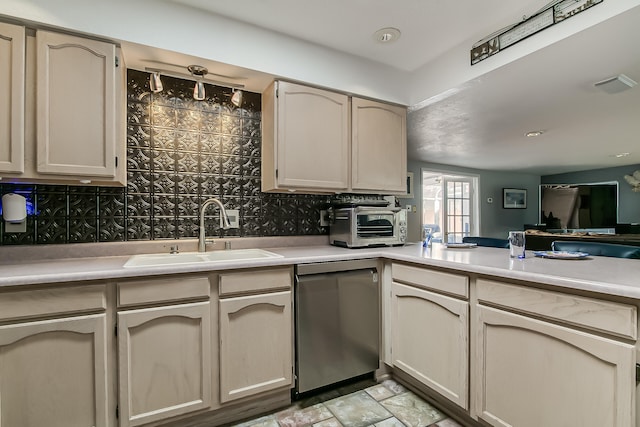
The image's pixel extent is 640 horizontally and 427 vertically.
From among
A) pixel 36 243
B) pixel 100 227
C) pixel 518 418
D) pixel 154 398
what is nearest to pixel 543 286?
pixel 518 418

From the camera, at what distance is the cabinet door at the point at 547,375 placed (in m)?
1.01

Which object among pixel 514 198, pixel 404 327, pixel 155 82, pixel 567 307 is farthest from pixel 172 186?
pixel 514 198

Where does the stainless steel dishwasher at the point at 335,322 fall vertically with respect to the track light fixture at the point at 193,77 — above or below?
below

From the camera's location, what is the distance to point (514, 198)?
6863mm

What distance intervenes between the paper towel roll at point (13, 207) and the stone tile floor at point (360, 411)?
5.17ft

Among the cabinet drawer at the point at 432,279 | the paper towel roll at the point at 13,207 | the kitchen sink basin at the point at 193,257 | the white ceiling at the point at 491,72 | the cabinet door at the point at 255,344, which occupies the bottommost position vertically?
the cabinet door at the point at 255,344

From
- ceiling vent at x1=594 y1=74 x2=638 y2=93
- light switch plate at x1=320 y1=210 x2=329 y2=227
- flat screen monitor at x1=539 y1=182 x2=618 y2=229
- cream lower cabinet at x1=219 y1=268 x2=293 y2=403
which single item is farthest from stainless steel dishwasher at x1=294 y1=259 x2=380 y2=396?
flat screen monitor at x1=539 y1=182 x2=618 y2=229

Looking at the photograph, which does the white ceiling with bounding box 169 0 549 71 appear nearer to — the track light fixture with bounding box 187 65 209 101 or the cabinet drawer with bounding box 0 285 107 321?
the track light fixture with bounding box 187 65 209 101

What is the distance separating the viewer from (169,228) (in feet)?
6.44

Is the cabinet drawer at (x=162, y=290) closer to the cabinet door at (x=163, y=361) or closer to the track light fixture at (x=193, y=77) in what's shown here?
the cabinet door at (x=163, y=361)

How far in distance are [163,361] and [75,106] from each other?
1.35 metres

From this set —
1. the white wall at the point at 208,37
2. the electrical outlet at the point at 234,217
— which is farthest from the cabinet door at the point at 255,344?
the white wall at the point at 208,37

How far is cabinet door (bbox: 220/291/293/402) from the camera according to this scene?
5.19 ft

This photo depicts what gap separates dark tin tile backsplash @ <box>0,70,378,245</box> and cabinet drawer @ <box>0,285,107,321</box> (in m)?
0.58
